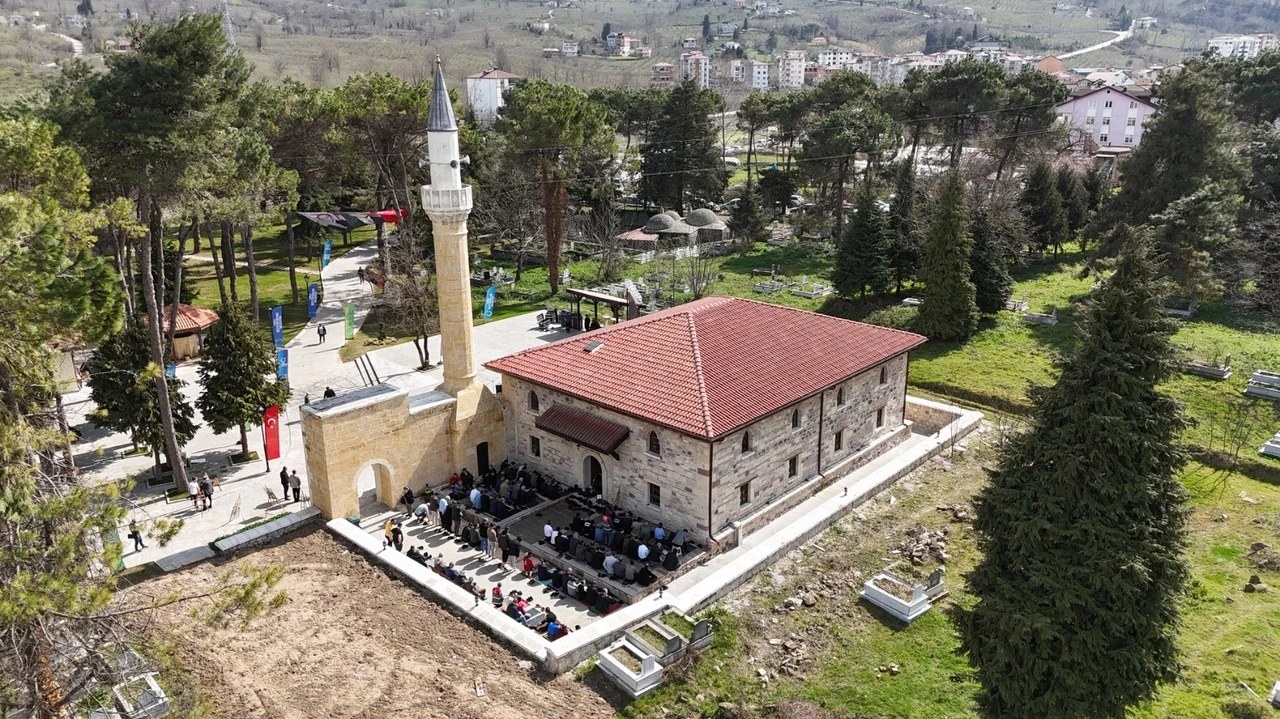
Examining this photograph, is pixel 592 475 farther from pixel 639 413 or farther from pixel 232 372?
pixel 232 372

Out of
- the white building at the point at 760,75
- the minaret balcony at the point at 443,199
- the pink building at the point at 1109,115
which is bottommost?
the minaret balcony at the point at 443,199

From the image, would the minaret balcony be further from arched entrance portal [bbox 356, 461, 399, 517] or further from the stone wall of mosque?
arched entrance portal [bbox 356, 461, 399, 517]

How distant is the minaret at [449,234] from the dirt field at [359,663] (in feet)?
23.2

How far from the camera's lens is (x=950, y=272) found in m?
35.0

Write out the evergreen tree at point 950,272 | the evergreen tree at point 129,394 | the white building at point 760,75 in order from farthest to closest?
1. the white building at point 760,75
2. the evergreen tree at point 950,272
3. the evergreen tree at point 129,394

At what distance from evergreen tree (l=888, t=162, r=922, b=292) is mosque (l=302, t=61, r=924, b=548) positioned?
1711cm

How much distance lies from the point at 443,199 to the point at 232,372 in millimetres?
8458

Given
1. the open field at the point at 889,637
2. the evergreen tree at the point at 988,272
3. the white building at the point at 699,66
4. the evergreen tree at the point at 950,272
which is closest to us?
the open field at the point at 889,637

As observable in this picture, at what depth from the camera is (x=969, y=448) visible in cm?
2655

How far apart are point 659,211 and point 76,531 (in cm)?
5755

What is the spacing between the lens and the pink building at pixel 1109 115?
87.1m

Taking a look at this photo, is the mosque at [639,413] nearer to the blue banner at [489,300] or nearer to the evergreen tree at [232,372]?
the evergreen tree at [232,372]

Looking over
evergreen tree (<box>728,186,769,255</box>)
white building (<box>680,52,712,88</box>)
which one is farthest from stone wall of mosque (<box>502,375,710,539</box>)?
white building (<box>680,52,712,88</box>)

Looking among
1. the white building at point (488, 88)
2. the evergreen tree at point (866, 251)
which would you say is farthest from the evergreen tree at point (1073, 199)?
the white building at point (488, 88)
